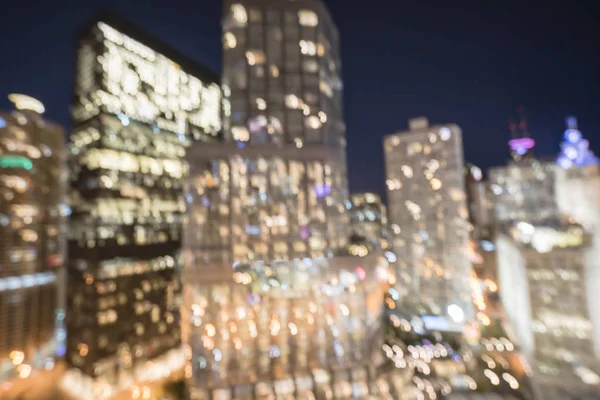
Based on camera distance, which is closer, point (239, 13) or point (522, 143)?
point (239, 13)

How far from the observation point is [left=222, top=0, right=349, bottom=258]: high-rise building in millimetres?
23062

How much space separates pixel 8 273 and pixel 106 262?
946 centimetres

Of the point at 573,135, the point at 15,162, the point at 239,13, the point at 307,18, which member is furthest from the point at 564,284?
the point at 15,162

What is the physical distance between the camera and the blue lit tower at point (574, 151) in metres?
37.3

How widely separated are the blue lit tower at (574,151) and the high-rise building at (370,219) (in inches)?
1404

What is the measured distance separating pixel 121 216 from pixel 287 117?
27663 mm

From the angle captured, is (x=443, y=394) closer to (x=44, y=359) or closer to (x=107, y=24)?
(x=44, y=359)

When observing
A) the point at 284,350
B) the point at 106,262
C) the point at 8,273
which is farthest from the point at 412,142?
the point at 8,273

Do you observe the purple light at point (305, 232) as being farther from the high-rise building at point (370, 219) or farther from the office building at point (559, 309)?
the high-rise building at point (370, 219)

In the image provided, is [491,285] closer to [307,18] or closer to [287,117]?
[287,117]

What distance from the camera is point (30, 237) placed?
123ft

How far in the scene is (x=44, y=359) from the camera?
122 feet

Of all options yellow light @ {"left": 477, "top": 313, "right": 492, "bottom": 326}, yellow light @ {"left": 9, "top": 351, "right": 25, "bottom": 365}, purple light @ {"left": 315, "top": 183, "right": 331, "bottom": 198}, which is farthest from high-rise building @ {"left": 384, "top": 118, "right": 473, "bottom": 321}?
yellow light @ {"left": 9, "top": 351, "right": 25, "bottom": 365}

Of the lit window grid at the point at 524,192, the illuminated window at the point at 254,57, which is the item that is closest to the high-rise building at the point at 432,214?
the lit window grid at the point at 524,192
